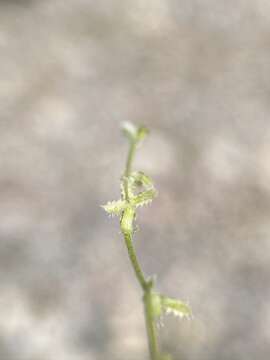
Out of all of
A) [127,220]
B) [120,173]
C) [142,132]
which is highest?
[120,173]

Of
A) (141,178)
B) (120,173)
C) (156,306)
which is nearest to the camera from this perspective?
(156,306)

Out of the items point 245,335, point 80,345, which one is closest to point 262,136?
point 245,335

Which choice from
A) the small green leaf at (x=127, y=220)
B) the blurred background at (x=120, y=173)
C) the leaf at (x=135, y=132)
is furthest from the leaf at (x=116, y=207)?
the blurred background at (x=120, y=173)

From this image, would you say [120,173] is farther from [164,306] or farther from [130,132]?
[164,306]

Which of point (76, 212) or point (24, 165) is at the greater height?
point (24, 165)

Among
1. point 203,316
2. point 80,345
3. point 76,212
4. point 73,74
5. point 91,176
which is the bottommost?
point 80,345

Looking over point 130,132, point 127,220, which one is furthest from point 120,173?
point 127,220

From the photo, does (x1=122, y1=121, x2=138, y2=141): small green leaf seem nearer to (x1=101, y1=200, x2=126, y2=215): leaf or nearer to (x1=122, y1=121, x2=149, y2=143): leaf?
(x1=122, y1=121, x2=149, y2=143): leaf

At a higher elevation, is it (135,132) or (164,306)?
(135,132)

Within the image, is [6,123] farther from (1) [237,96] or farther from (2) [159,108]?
(1) [237,96]

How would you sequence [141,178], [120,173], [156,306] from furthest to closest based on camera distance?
1. [120,173]
2. [141,178]
3. [156,306]
